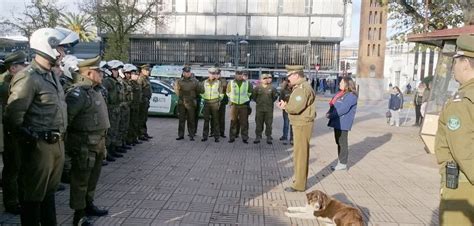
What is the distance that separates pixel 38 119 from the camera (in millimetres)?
3701

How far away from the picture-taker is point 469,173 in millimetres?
2818

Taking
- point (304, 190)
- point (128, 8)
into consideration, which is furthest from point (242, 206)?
point (128, 8)

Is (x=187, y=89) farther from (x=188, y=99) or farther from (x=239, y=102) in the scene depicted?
(x=239, y=102)

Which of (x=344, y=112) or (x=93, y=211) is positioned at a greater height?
(x=344, y=112)

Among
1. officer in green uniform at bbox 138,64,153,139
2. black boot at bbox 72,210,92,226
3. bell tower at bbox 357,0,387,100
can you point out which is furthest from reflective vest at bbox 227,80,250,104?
bell tower at bbox 357,0,387,100

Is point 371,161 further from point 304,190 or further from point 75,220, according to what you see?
point 75,220

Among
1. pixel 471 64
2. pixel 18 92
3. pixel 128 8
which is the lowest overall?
pixel 18 92

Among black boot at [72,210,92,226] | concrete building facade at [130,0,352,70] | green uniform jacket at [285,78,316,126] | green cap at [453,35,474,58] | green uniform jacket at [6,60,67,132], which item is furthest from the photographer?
concrete building facade at [130,0,352,70]

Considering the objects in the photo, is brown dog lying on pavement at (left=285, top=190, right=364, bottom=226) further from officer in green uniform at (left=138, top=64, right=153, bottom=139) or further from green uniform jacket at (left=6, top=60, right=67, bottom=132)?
officer in green uniform at (left=138, top=64, right=153, bottom=139)

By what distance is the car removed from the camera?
16002 millimetres

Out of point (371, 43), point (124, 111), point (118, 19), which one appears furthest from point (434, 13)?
point (371, 43)

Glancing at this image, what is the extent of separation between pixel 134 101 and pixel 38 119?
636 centimetres

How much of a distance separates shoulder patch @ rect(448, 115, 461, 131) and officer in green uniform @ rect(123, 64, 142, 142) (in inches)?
309

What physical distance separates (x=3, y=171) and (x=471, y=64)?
15.9 feet
